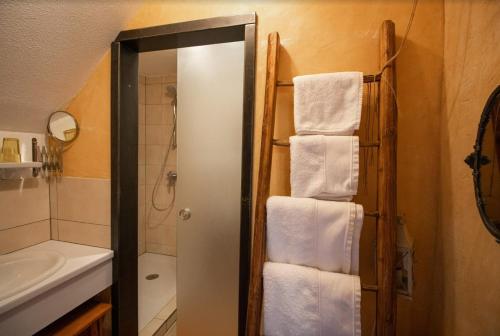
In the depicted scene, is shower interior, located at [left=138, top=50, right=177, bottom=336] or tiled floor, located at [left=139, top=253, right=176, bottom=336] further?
shower interior, located at [left=138, top=50, right=177, bottom=336]

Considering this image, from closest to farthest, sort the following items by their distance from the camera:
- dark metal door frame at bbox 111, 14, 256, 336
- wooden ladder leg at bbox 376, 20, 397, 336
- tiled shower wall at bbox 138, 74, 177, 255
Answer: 1. wooden ladder leg at bbox 376, 20, 397, 336
2. dark metal door frame at bbox 111, 14, 256, 336
3. tiled shower wall at bbox 138, 74, 177, 255

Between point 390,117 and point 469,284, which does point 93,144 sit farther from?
point 469,284

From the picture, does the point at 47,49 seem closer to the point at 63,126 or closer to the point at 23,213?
the point at 63,126

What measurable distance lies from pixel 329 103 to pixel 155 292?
6.98 ft

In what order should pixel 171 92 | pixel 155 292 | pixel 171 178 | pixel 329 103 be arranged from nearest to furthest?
pixel 329 103 < pixel 155 292 < pixel 171 92 < pixel 171 178

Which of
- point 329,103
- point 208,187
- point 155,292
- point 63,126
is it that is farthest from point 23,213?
point 329,103

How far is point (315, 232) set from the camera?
0.74 metres

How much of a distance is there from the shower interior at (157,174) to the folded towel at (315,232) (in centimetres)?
178

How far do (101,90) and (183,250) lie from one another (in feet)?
3.40

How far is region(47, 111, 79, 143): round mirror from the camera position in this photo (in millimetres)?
1188

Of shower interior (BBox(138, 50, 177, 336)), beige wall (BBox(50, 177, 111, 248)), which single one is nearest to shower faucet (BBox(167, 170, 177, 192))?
shower interior (BBox(138, 50, 177, 336))

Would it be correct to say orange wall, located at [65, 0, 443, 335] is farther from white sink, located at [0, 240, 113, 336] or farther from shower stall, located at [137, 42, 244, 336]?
white sink, located at [0, 240, 113, 336]

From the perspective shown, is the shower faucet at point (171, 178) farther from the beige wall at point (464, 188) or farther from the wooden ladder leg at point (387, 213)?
the beige wall at point (464, 188)

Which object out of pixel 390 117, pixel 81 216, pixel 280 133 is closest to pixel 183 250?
pixel 81 216
